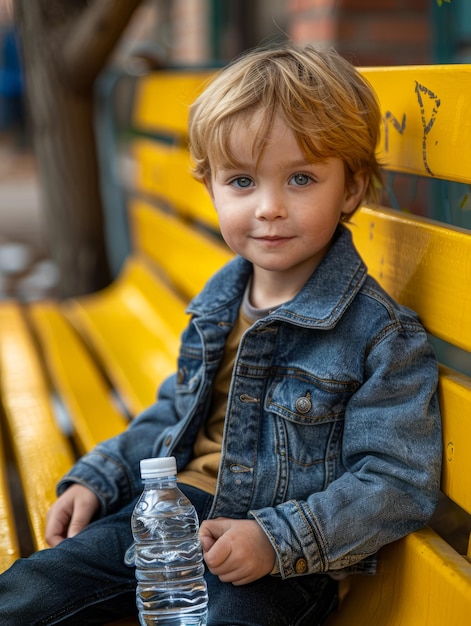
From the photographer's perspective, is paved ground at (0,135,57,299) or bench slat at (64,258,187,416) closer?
bench slat at (64,258,187,416)

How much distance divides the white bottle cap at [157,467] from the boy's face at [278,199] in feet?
1.35

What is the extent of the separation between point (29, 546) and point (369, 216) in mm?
1205

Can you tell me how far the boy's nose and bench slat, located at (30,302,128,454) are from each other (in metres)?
1.00

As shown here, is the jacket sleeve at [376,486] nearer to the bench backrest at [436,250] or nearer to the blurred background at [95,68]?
the bench backrest at [436,250]

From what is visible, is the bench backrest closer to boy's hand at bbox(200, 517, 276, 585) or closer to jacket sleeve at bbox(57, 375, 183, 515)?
boy's hand at bbox(200, 517, 276, 585)

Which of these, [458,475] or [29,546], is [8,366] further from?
[458,475]

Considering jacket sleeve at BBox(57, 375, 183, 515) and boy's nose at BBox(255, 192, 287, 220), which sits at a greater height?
boy's nose at BBox(255, 192, 287, 220)

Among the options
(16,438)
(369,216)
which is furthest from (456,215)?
(16,438)

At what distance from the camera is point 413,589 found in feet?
5.31

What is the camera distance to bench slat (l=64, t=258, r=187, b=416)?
2.94 meters

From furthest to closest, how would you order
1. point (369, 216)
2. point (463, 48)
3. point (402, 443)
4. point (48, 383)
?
1. point (463, 48)
2. point (48, 383)
3. point (369, 216)
4. point (402, 443)

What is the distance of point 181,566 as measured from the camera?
1739 mm

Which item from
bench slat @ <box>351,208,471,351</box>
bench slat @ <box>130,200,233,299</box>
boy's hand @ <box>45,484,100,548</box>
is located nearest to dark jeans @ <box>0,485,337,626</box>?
boy's hand @ <box>45,484,100,548</box>

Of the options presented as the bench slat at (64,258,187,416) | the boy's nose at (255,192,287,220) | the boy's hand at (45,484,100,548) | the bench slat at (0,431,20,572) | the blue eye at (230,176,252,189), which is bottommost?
the bench slat at (64,258,187,416)
